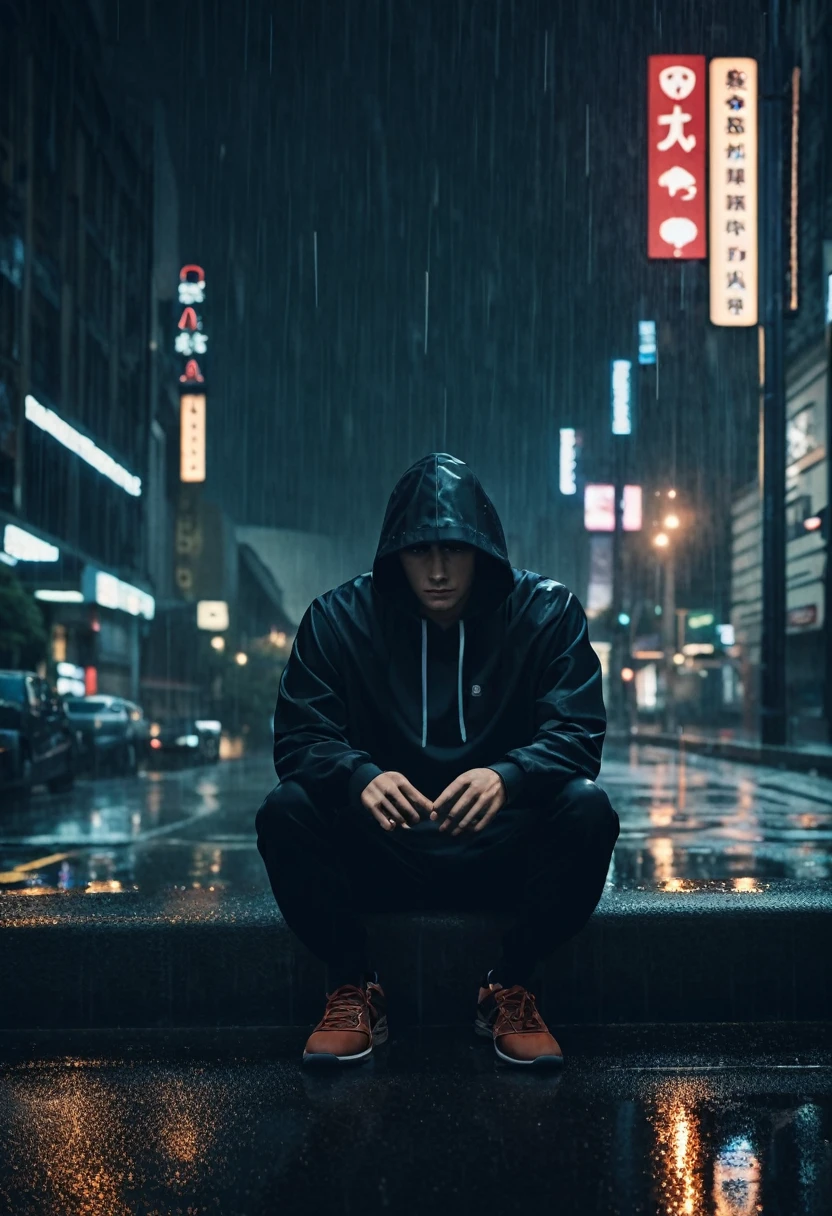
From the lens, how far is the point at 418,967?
123 inches

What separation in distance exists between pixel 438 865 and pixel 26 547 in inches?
1030

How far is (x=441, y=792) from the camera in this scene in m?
3.02

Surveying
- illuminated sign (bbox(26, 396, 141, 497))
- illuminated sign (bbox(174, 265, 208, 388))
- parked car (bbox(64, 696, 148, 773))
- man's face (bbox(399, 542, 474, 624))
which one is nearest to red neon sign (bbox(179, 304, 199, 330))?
illuminated sign (bbox(174, 265, 208, 388))

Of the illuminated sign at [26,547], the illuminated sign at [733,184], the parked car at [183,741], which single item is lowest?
the parked car at [183,741]

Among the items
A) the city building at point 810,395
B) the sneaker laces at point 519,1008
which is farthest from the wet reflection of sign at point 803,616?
the sneaker laces at point 519,1008

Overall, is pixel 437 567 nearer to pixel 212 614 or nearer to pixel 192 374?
pixel 192 374

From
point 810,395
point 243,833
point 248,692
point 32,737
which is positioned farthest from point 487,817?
point 248,692

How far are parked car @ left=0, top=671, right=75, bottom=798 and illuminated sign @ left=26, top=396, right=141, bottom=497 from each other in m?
17.8

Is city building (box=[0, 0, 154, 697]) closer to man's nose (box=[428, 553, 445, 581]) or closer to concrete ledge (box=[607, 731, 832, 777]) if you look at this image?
concrete ledge (box=[607, 731, 832, 777])

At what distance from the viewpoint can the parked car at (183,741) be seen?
2506 centimetres

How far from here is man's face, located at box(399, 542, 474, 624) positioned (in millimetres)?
3080

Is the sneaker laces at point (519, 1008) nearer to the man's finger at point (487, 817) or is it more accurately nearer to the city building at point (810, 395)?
the man's finger at point (487, 817)

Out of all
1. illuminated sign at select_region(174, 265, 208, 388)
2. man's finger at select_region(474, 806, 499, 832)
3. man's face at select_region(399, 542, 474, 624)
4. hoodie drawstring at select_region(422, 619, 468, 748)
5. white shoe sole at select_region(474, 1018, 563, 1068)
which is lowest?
white shoe sole at select_region(474, 1018, 563, 1068)

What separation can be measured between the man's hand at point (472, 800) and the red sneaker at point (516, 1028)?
1.41 feet
